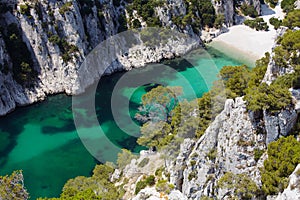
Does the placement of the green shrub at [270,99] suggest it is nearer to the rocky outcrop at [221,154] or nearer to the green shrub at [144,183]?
the rocky outcrop at [221,154]

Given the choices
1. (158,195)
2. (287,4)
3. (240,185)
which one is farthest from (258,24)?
(158,195)

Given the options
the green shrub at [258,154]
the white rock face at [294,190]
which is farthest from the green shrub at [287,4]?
the white rock face at [294,190]

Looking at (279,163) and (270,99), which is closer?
(279,163)

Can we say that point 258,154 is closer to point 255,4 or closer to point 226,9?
point 226,9

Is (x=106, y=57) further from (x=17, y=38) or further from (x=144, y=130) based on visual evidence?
(x=144, y=130)

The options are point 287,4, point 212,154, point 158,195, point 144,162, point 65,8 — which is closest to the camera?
point 158,195

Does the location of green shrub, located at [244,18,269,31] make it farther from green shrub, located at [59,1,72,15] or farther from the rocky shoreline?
green shrub, located at [59,1,72,15]
